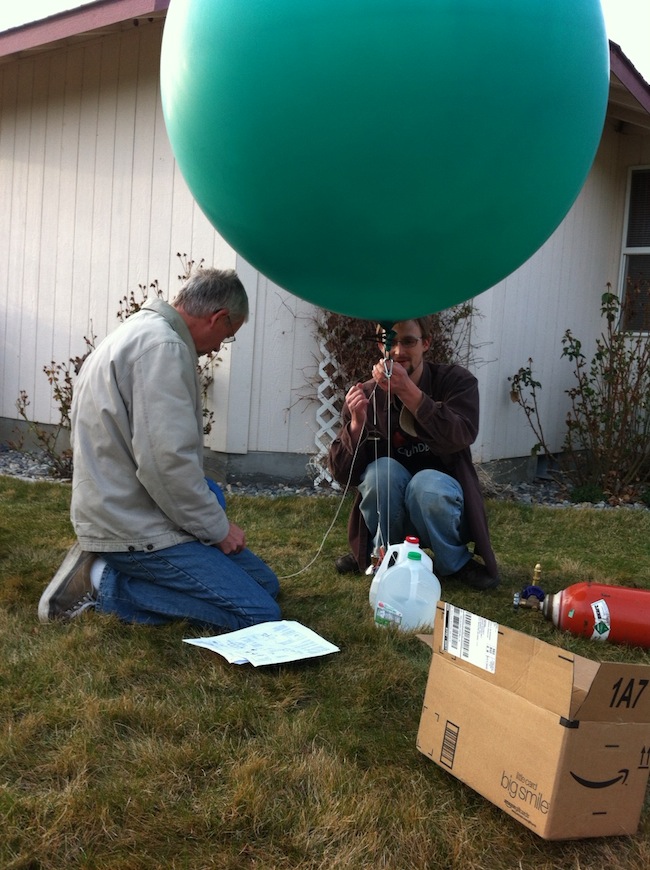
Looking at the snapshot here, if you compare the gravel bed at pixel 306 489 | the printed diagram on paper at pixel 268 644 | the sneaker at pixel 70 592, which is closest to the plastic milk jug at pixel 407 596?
the printed diagram on paper at pixel 268 644

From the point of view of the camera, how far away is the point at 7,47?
19.5 feet

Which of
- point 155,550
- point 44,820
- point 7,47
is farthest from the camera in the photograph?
point 7,47

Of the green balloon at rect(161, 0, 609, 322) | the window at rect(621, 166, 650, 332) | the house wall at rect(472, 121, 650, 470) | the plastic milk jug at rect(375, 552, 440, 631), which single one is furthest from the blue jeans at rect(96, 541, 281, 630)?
the window at rect(621, 166, 650, 332)

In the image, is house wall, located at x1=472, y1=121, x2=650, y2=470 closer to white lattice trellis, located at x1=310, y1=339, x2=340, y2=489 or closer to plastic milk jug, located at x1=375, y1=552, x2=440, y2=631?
Result: white lattice trellis, located at x1=310, y1=339, x2=340, y2=489

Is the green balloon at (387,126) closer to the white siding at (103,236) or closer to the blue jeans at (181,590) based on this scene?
the blue jeans at (181,590)

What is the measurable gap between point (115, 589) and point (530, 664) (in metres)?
1.50

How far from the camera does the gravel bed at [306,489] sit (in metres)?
5.33

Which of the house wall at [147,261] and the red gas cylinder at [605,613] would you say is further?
the house wall at [147,261]

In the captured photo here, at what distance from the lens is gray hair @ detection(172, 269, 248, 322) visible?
263 cm

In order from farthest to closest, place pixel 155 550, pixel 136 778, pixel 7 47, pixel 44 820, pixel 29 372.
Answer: pixel 29 372
pixel 7 47
pixel 155 550
pixel 136 778
pixel 44 820

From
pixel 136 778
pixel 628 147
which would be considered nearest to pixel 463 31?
pixel 136 778

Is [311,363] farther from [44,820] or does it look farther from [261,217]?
[44,820]

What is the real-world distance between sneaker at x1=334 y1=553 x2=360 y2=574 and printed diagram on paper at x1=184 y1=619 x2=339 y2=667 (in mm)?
867

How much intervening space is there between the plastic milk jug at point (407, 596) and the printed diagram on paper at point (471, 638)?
0.86 m
